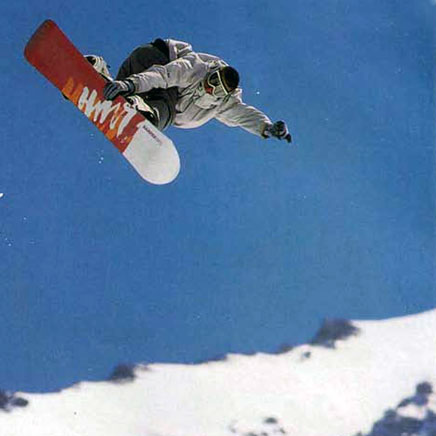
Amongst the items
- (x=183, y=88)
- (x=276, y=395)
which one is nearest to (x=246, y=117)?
(x=183, y=88)

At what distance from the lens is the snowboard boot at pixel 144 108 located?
3.24 meters

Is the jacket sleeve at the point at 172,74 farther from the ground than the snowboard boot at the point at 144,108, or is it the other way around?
the jacket sleeve at the point at 172,74

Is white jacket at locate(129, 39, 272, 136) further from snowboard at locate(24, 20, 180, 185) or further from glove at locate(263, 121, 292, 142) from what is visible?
snowboard at locate(24, 20, 180, 185)

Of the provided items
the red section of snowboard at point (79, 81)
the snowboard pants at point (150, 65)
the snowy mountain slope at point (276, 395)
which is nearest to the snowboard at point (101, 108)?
the red section of snowboard at point (79, 81)

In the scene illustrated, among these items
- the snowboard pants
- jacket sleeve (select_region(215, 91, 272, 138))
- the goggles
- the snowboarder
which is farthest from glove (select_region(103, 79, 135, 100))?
jacket sleeve (select_region(215, 91, 272, 138))

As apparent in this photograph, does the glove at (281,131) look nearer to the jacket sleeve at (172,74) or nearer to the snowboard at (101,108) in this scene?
the jacket sleeve at (172,74)

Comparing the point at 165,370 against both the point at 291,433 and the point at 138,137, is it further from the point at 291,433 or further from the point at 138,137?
the point at 138,137

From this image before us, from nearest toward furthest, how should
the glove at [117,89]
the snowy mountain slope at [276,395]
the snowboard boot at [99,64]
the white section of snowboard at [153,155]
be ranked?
the glove at [117,89] < the white section of snowboard at [153,155] < the snowboard boot at [99,64] < the snowy mountain slope at [276,395]

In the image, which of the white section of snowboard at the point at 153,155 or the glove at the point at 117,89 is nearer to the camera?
the glove at the point at 117,89

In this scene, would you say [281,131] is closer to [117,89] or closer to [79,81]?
[117,89]

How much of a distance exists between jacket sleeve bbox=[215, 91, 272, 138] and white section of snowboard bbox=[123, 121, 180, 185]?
0.51m

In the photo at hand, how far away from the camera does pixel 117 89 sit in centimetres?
301

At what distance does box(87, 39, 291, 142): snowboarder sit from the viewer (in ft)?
10.6

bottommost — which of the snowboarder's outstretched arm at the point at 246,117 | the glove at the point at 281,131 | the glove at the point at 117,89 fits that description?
the glove at the point at 117,89
